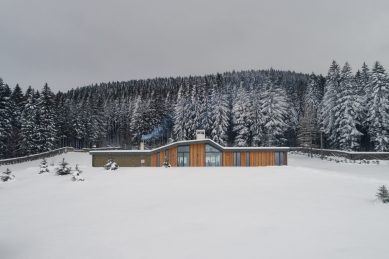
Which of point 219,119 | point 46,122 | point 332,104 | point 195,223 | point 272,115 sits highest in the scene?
point 332,104

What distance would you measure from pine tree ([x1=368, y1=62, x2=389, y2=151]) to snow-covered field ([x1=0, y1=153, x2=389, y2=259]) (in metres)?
25.3

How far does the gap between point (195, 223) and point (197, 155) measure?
2005 cm

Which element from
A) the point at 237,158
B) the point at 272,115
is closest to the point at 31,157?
the point at 237,158

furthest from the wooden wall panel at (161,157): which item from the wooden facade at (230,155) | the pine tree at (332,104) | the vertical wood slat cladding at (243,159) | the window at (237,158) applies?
the pine tree at (332,104)

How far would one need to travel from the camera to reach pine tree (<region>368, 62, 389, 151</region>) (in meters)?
33.2

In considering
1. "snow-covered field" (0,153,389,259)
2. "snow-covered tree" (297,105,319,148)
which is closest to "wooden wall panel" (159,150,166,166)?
"snow-covered field" (0,153,389,259)

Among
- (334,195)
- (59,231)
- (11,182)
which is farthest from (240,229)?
(11,182)

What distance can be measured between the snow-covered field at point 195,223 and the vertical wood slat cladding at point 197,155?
14030 millimetres

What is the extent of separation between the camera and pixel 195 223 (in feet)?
25.3

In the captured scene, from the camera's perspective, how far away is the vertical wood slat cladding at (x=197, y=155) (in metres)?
27.7

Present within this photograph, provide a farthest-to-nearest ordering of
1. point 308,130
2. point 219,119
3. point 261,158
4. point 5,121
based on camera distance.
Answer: point 219,119
point 308,130
point 5,121
point 261,158

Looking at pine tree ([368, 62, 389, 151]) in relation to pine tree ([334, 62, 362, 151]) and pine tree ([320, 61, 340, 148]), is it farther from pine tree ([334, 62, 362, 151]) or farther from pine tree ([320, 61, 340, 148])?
pine tree ([320, 61, 340, 148])

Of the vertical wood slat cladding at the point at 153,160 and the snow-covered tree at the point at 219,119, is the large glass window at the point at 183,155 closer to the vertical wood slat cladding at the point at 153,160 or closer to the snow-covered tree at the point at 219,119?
the vertical wood slat cladding at the point at 153,160

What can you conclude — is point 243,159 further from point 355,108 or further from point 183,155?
point 355,108
